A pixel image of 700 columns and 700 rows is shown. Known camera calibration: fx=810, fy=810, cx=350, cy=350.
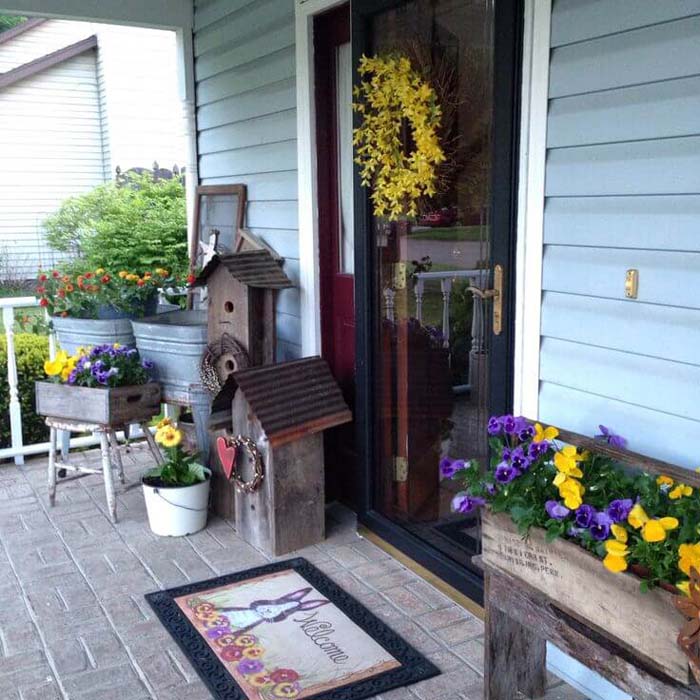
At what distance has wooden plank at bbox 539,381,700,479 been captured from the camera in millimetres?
1982

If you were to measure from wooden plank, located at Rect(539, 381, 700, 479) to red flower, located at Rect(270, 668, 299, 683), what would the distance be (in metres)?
1.07

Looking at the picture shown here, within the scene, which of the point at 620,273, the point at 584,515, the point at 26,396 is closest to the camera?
the point at 584,515

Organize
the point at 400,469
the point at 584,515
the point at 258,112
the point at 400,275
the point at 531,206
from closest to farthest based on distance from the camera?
the point at 584,515 < the point at 531,206 < the point at 400,275 < the point at 400,469 < the point at 258,112

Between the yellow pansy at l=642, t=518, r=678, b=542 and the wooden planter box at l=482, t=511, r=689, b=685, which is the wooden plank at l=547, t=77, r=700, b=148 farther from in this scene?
the wooden planter box at l=482, t=511, r=689, b=685

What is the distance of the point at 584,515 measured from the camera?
179cm

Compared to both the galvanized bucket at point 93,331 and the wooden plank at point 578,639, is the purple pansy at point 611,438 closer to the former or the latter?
the wooden plank at point 578,639

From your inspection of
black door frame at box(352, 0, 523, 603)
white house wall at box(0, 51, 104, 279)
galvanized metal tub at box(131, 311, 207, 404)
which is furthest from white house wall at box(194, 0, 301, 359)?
white house wall at box(0, 51, 104, 279)

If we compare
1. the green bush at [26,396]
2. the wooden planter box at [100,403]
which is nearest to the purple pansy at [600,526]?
the wooden planter box at [100,403]

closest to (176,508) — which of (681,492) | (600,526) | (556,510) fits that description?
(556,510)

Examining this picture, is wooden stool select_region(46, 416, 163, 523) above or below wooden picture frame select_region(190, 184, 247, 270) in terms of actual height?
below

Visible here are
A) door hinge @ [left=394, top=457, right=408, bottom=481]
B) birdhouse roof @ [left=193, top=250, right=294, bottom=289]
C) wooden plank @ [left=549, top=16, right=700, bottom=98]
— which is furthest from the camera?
birdhouse roof @ [left=193, top=250, right=294, bottom=289]

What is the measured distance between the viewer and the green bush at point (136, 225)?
8.58m

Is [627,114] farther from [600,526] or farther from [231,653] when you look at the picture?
[231,653]

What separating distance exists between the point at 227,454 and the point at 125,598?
0.68 metres
